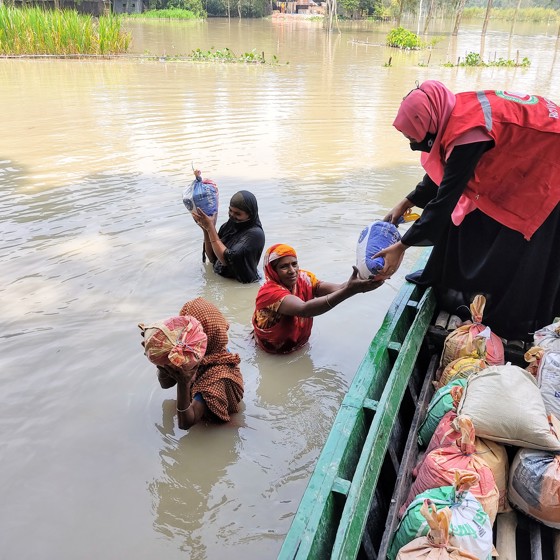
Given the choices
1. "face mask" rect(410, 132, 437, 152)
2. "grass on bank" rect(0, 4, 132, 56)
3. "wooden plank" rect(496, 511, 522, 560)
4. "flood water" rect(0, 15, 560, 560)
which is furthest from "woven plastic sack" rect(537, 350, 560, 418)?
"grass on bank" rect(0, 4, 132, 56)

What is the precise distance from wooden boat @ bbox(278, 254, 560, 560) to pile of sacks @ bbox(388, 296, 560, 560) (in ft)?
0.28

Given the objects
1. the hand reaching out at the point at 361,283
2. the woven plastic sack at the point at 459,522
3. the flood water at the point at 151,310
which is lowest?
the flood water at the point at 151,310

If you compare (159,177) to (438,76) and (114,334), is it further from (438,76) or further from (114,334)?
(438,76)

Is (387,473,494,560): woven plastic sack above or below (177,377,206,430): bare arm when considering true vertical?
above

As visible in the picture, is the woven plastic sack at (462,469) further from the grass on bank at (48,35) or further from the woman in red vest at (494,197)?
the grass on bank at (48,35)

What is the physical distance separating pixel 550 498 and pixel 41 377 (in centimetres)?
282

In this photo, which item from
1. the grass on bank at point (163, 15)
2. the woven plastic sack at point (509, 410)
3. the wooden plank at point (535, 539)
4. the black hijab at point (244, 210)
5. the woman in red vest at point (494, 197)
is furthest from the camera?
the grass on bank at point (163, 15)

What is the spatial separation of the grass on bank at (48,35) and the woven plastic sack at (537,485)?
1792 centimetres

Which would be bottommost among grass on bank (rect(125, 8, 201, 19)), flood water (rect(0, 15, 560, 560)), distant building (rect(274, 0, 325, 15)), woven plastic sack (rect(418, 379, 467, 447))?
flood water (rect(0, 15, 560, 560))

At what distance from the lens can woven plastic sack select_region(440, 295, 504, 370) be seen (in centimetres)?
242

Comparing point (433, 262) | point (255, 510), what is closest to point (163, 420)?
point (255, 510)

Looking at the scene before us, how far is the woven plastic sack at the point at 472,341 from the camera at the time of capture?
2.42 metres

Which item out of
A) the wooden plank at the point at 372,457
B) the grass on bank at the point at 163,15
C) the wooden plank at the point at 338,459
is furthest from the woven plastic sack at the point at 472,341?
the grass on bank at the point at 163,15

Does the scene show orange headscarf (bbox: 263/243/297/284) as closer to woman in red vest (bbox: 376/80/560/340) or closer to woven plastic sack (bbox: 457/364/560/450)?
woman in red vest (bbox: 376/80/560/340)
